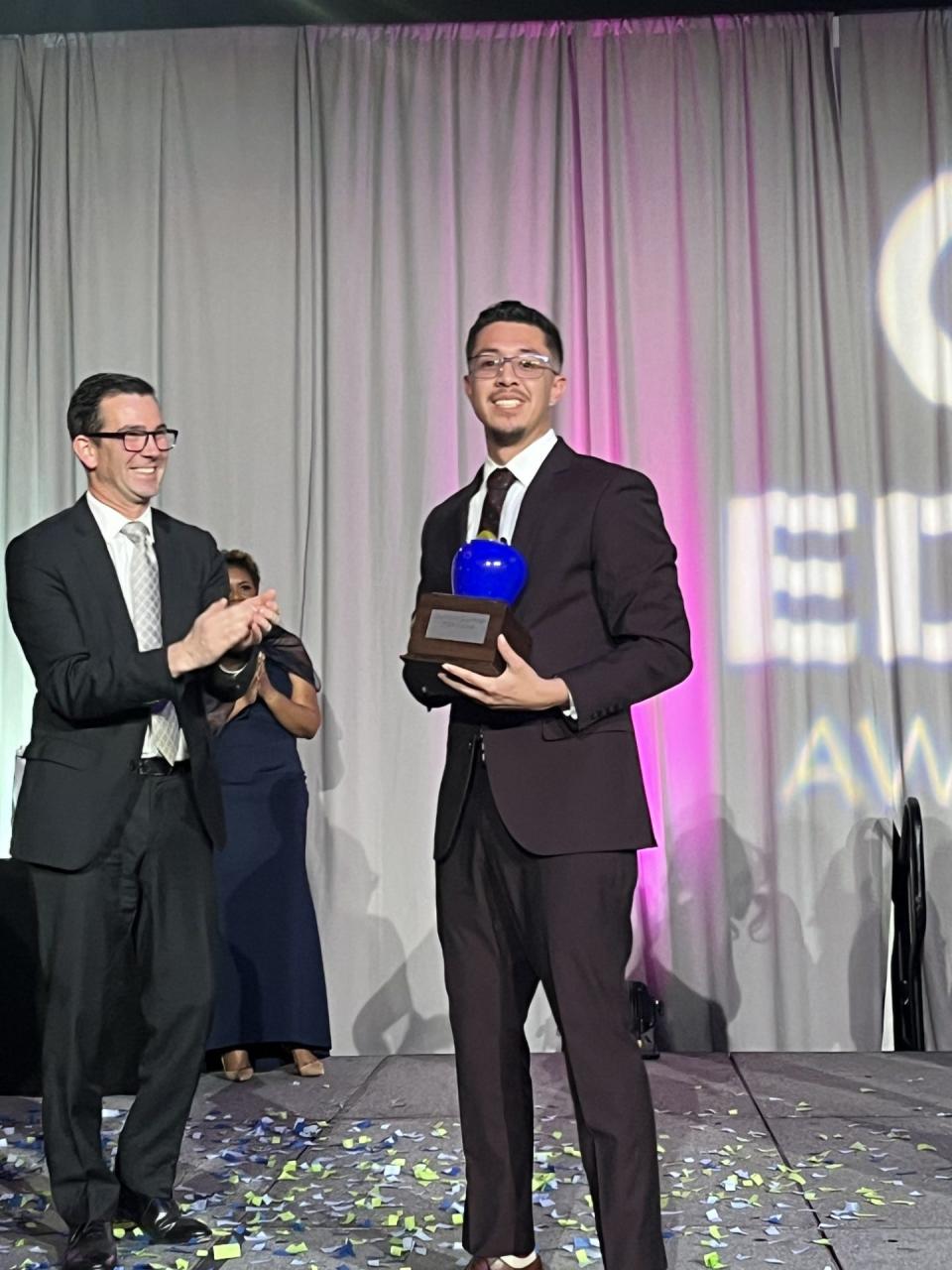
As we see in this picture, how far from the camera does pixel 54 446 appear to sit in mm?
5883

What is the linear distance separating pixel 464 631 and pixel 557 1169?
1.71 metres

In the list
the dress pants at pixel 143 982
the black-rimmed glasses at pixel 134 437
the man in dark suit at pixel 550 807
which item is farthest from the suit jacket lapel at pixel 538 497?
the dress pants at pixel 143 982

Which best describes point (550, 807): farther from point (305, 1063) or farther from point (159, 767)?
point (305, 1063)

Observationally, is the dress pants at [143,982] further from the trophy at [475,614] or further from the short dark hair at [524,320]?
the short dark hair at [524,320]

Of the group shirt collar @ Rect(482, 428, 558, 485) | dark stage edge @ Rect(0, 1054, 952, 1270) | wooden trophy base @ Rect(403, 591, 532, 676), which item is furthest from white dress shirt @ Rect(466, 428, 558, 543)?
dark stage edge @ Rect(0, 1054, 952, 1270)

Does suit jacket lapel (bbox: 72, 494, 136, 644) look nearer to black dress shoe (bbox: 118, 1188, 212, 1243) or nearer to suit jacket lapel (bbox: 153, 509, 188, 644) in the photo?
suit jacket lapel (bbox: 153, 509, 188, 644)

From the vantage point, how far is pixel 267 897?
5.05 metres

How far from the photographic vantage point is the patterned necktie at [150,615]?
319 centimetres

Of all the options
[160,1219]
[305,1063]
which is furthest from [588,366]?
[160,1219]

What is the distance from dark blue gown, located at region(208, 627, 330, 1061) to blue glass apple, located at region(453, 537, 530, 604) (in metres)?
2.57

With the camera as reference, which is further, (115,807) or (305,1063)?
(305,1063)

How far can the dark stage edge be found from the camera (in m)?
3.00

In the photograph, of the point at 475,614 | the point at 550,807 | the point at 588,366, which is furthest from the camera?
the point at 588,366

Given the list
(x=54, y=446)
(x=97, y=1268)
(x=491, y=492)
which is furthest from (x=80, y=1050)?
(x=54, y=446)
